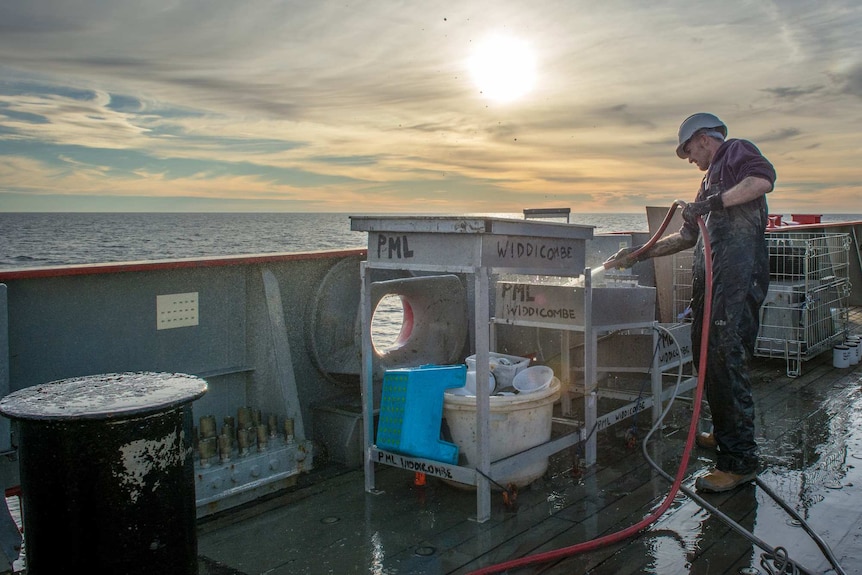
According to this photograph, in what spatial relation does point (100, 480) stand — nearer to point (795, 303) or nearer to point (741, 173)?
point (741, 173)

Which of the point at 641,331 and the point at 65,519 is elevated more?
the point at 641,331

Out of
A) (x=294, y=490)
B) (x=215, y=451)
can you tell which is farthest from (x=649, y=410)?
(x=215, y=451)

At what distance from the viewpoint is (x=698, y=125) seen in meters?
4.80

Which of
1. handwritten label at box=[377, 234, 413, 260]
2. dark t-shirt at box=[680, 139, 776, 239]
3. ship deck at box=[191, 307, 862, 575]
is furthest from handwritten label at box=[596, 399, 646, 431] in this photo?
handwritten label at box=[377, 234, 413, 260]

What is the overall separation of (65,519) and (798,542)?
11.5 ft

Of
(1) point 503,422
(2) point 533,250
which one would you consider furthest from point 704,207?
(1) point 503,422

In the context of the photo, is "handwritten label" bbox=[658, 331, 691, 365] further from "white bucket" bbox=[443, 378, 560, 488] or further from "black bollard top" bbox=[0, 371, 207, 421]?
"black bollard top" bbox=[0, 371, 207, 421]

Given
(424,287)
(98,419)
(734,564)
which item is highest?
(424,287)

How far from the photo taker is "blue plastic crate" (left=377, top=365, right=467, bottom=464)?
14.1 feet

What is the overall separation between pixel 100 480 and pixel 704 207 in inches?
145

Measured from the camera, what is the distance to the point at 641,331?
233 inches

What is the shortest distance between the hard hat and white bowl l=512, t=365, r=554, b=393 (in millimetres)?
1832

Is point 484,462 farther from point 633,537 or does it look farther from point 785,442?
point 785,442

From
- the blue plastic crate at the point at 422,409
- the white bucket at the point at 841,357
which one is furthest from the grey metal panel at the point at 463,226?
the white bucket at the point at 841,357
